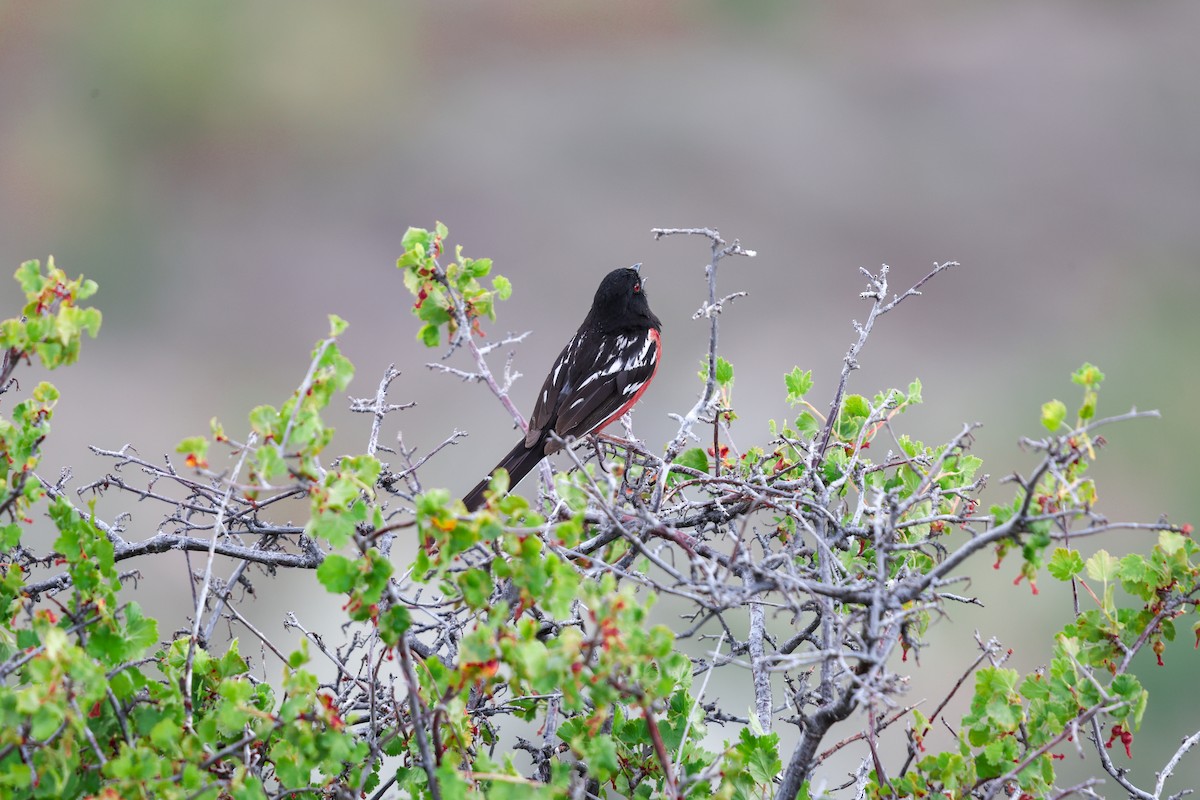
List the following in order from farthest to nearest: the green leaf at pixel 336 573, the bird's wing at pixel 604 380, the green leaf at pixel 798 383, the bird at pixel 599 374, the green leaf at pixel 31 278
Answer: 1. the bird's wing at pixel 604 380
2. the bird at pixel 599 374
3. the green leaf at pixel 798 383
4. the green leaf at pixel 31 278
5. the green leaf at pixel 336 573

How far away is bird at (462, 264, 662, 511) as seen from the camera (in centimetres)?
409

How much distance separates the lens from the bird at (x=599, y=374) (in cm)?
409

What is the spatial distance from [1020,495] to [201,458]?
1.29 m

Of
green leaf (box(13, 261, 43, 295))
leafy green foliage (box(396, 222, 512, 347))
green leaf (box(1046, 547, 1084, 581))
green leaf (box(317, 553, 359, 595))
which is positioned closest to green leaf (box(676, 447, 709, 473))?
leafy green foliage (box(396, 222, 512, 347))

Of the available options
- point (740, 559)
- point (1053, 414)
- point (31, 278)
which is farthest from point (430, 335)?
point (1053, 414)

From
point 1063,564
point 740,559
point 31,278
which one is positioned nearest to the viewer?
point 740,559

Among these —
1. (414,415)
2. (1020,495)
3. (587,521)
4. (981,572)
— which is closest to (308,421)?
(587,521)

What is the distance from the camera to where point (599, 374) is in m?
4.38

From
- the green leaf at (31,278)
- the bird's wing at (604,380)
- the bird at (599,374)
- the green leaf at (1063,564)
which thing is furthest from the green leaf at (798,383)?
the green leaf at (31,278)

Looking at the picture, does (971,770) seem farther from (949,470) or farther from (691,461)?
(691,461)

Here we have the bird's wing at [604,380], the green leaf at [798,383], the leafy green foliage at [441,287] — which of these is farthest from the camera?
the bird's wing at [604,380]

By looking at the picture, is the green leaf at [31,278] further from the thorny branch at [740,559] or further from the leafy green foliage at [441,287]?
the leafy green foliage at [441,287]

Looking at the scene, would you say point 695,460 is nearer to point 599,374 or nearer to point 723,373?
point 723,373

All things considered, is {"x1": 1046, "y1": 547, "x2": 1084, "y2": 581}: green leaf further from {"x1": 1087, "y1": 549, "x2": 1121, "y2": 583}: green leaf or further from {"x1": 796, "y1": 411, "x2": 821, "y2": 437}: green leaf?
{"x1": 796, "y1": 411, "x2": 821, "y2": 437}: green leaf
